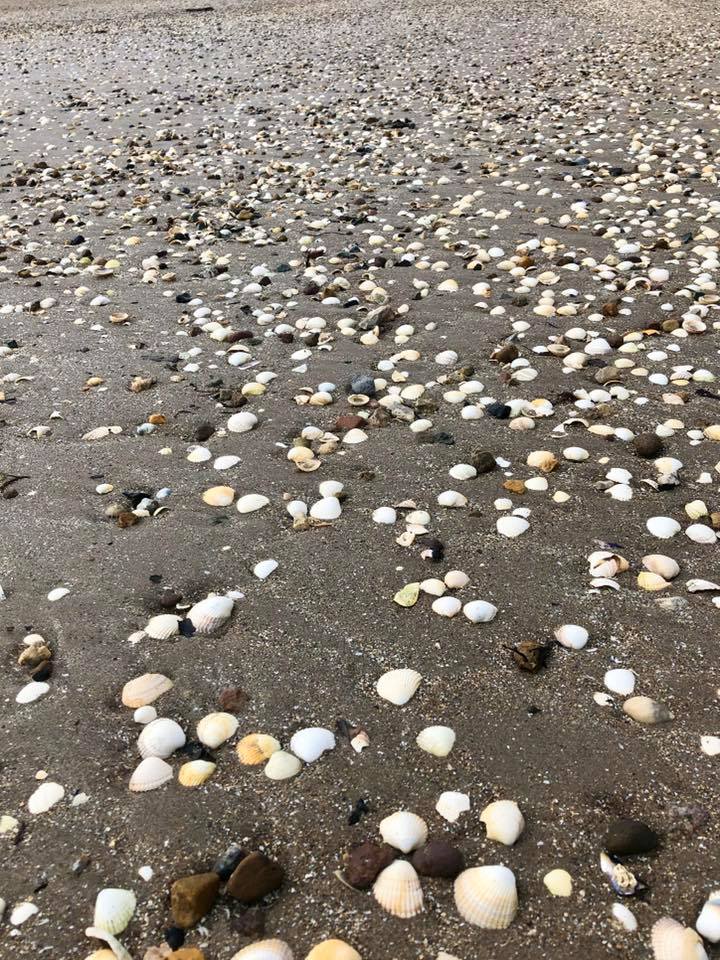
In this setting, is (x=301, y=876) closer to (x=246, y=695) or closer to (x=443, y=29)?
(x=246, y=695)

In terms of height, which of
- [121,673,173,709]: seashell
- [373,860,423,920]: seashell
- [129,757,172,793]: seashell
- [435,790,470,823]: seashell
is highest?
[373,860,423,920]: seashell

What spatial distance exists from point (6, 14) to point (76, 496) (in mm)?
31825

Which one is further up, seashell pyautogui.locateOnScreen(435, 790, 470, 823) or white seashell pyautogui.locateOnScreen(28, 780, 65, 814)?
seashell pyautogui.locateOnScreen(435, 790, 470, 823)

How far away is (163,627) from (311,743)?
89cm

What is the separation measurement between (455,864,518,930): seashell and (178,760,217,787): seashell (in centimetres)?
90

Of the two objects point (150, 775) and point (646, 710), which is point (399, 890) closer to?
point (150, 775)

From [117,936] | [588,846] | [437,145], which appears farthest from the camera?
[437,145]

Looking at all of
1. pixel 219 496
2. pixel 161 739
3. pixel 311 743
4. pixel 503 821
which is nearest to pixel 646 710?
pixel 503 821

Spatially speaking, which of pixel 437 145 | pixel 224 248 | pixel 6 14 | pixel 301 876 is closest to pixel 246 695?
pixel 301 876

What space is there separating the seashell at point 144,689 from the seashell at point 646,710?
170 cm

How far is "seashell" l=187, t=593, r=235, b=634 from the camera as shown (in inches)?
123

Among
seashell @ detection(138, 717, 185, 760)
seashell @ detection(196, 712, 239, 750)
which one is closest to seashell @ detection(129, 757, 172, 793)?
seashell @ detection(138, 717, 185, 760)

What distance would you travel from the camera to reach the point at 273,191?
905 centimetres

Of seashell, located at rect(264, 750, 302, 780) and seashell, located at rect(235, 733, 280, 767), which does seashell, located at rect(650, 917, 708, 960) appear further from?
seashell, located at rect(235, 733, 280, 767)
